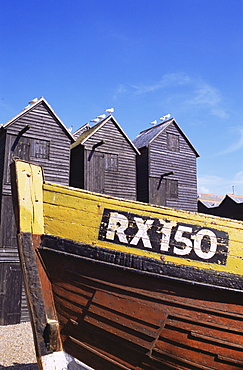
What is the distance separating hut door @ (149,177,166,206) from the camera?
1894cm

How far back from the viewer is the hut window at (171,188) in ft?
63.9

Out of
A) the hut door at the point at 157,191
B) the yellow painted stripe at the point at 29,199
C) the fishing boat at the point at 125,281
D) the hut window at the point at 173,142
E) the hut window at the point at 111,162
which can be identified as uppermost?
the hut window at the point at 173,142

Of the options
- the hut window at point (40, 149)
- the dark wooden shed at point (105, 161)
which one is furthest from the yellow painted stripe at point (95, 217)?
the dark wooden shed at point (105, 161)

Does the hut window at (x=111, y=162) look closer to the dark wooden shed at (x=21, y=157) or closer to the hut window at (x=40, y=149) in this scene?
the dark wooden shed at (x=21, y=157)

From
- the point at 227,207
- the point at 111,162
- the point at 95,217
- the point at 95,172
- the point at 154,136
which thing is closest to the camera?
the point at 95,217

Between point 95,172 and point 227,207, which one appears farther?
point 227,207

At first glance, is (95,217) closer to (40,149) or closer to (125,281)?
(125,281)

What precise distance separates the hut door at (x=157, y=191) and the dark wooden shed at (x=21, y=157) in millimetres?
5801

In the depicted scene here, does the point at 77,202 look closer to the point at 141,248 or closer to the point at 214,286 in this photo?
the point at 141,248

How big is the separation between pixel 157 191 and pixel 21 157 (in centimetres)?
847

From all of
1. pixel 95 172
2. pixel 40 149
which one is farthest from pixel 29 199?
pixel 95 172

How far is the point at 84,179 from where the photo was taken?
641 inches

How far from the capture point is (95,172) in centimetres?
1675

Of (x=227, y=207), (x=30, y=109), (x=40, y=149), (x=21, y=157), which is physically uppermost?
(x=30, y=109)
